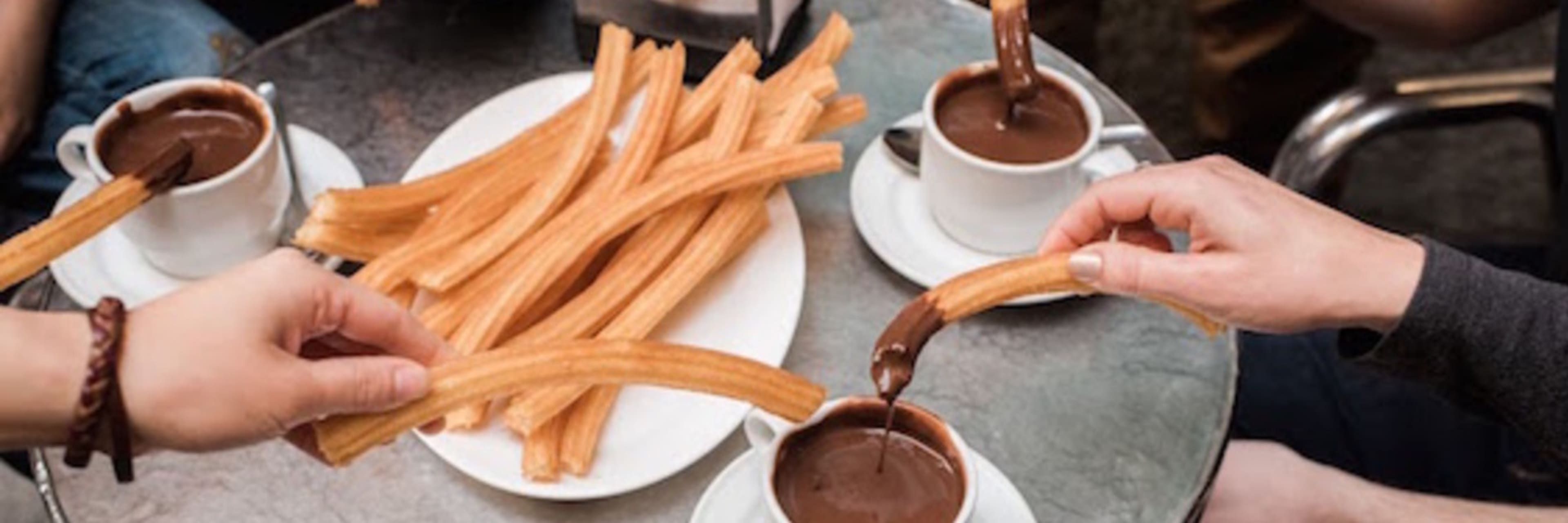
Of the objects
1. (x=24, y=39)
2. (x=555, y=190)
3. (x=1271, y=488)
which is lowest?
(x=1271, y=488)

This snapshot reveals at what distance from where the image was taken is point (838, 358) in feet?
3.93

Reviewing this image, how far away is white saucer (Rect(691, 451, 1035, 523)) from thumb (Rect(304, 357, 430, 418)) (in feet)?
0.73

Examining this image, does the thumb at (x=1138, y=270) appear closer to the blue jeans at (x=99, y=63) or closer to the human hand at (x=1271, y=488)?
the human hand at (x=1271, y=488)

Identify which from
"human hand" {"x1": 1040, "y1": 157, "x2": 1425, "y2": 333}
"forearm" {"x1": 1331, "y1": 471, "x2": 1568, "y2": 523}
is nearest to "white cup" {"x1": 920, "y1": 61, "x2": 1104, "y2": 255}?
"human hand" {"x1": 1040, "y1": 157, "x2": 1425, "y2": 333}

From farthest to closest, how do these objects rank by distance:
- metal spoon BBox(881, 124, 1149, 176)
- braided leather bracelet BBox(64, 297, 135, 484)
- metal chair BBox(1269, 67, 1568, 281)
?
metal chair BBox(1269, 67, 1568, 281)
metal spoon BBox(881, 124, 1149, 176)
braided leather bracelet BBox(64, 297, 135, 484)

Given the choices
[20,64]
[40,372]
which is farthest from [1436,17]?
[20,64]

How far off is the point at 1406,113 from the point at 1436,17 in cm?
17

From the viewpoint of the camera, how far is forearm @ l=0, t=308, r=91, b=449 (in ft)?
2.89

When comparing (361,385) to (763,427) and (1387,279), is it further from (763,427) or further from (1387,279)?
(1387,279)

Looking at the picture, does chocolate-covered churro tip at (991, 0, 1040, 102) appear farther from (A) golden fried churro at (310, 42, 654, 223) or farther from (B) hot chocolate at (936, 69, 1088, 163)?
(A) golden fried churro at (310, 42, 654, 223)

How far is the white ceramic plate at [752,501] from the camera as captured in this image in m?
1.03

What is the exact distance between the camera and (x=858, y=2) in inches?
58.4

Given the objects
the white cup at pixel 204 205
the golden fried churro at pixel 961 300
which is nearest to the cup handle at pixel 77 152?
the white cup at pixel 204 205

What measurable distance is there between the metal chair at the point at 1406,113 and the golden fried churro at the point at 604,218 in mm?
462
